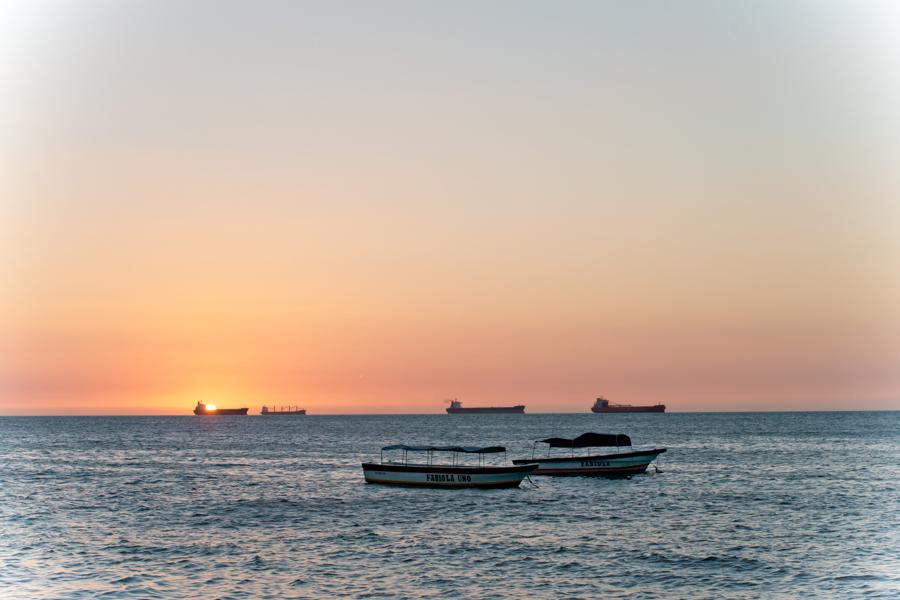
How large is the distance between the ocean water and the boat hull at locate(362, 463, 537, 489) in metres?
1.06

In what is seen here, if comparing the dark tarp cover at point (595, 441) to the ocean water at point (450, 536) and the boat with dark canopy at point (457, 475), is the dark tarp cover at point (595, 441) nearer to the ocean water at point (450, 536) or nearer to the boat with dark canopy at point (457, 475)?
the ocean water at point (450, 536)

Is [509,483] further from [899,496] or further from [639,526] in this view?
[899,496]

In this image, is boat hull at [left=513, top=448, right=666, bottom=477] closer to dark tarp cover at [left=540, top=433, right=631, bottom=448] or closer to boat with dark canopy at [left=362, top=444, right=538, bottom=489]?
dark tarp cover at [left=540, top=433, right=631, bottom=448]

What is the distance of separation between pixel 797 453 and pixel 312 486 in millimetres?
73792

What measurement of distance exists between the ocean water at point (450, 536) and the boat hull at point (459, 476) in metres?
1.06

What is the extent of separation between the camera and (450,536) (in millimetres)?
54438

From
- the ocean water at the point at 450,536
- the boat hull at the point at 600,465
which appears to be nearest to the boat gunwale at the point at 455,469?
the ocean water at the point at 450,536

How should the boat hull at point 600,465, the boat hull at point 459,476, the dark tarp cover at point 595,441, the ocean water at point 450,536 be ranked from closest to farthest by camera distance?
the ocean water at point 450,536 → the boat hull at point 459,476 → the dark tarp cover at point 595,441 → the boat hull at point 600,465

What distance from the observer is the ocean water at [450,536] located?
137ft

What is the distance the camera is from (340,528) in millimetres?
57250

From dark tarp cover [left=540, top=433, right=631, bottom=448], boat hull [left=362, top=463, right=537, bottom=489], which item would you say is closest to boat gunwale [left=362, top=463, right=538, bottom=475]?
boat hull [left=362, top=463, right=537, bottom=489]

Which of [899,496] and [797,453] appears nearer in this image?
[899,496]

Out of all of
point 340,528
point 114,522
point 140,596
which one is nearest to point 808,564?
point 340,528

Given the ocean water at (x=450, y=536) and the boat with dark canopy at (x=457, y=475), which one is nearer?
the ocean water at (x=450, y=536)
